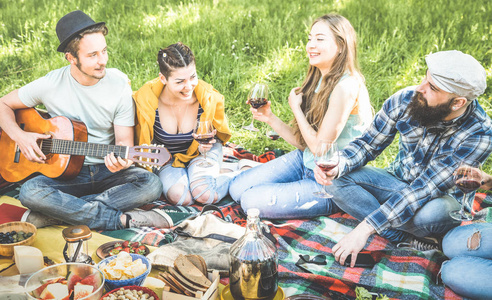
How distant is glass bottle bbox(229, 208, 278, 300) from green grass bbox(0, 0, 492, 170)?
9.02 feet

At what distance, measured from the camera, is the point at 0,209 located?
3.79 meters

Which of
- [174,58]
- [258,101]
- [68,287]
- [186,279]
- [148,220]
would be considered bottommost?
[148,220]

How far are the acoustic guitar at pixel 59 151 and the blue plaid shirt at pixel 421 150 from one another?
1.43m

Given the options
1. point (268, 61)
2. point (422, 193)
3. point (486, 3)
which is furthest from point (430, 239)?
point (486, 3)

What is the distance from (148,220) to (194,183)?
546mm

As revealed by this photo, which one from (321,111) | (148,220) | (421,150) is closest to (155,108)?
(148,220)

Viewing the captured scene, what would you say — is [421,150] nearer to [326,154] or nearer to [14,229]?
[326,154]

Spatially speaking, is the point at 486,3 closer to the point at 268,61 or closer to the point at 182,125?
the point at 268,61

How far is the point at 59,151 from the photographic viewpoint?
3.65 metres

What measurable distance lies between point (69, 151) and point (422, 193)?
8.32ft

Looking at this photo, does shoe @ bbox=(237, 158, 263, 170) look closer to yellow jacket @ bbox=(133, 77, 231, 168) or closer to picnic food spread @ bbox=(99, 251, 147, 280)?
yellow jacket @ bbox=(133, 77, 231, 168)

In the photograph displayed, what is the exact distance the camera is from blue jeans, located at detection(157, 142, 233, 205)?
3982 mm

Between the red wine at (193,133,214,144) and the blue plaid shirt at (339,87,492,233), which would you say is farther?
the red wine at (193,133,214,144)

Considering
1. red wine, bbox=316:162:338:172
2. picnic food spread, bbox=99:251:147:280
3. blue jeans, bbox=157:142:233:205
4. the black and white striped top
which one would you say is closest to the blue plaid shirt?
red wine, bbox=316:162:338:172
